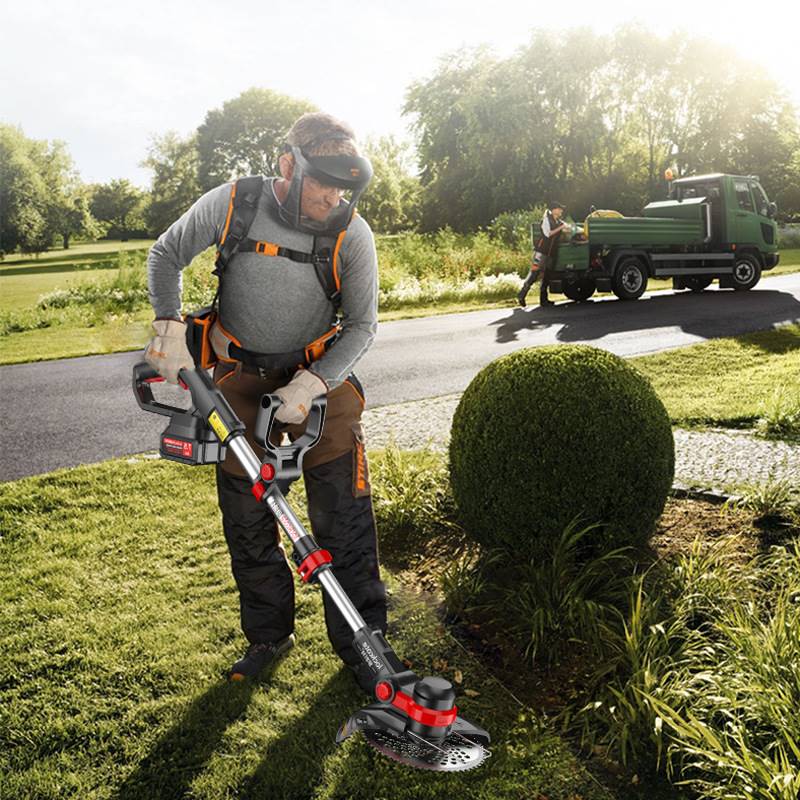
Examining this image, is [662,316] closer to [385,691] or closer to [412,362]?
[412,362]

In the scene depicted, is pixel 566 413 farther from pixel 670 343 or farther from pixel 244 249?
pixel 670 343

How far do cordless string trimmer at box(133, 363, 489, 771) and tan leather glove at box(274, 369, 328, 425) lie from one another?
30 mm

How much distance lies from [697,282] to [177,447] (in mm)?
16701

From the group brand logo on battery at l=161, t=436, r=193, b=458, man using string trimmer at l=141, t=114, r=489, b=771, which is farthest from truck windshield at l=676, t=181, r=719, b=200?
brand logo on battery at l=161, t=436, r=193, b=458

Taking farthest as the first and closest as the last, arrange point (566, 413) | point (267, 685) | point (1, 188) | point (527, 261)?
point (1, 188) < point (527, 261) < point (566, 413) < point (267, 685)

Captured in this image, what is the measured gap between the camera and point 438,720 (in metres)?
2.31

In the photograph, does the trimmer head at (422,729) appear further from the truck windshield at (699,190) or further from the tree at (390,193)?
the tree at (390,193)

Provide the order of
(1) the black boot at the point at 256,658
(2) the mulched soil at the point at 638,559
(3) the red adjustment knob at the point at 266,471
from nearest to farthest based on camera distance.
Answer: (3) the red adjustment knob at the point at 266,471, (2) the mulched soil at the point at 638,559, (1) the black boot at the point at 256,658

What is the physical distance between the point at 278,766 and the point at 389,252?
2274 cm

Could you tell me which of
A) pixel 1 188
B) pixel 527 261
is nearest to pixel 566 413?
pixel 527 261

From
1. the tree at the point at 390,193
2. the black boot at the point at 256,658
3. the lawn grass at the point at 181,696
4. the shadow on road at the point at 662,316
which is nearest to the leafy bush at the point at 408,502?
the lawn grass at the point at 181,696

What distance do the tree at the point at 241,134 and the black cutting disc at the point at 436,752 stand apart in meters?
57.7

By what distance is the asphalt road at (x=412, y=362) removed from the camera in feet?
23.4

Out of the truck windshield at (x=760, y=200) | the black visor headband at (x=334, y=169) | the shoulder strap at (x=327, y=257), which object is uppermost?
the truck windshield at (x=760, y=200)
